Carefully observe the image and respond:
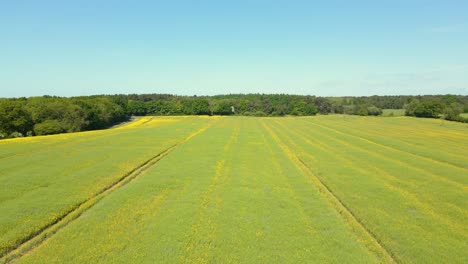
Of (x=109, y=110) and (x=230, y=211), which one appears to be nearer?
(x=230, y=211)

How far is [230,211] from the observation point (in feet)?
53.5

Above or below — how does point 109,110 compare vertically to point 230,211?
above

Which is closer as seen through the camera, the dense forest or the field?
the field

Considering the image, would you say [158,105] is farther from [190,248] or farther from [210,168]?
[190,248]

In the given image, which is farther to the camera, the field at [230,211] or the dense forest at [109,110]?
the dense forest at [109,110]

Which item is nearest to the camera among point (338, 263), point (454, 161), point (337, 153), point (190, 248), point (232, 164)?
point (338, 263)

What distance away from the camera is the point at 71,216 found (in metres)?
15.5

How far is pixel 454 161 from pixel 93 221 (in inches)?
1406

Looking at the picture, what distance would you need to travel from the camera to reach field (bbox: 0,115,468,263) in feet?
39.2

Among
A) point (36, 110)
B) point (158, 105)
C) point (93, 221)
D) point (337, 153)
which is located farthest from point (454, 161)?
point (158, 105)

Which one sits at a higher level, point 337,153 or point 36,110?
point 36,110

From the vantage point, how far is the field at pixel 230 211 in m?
12.0

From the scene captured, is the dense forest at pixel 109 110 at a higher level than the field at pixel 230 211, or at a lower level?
higher

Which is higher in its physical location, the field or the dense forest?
the dense forest
